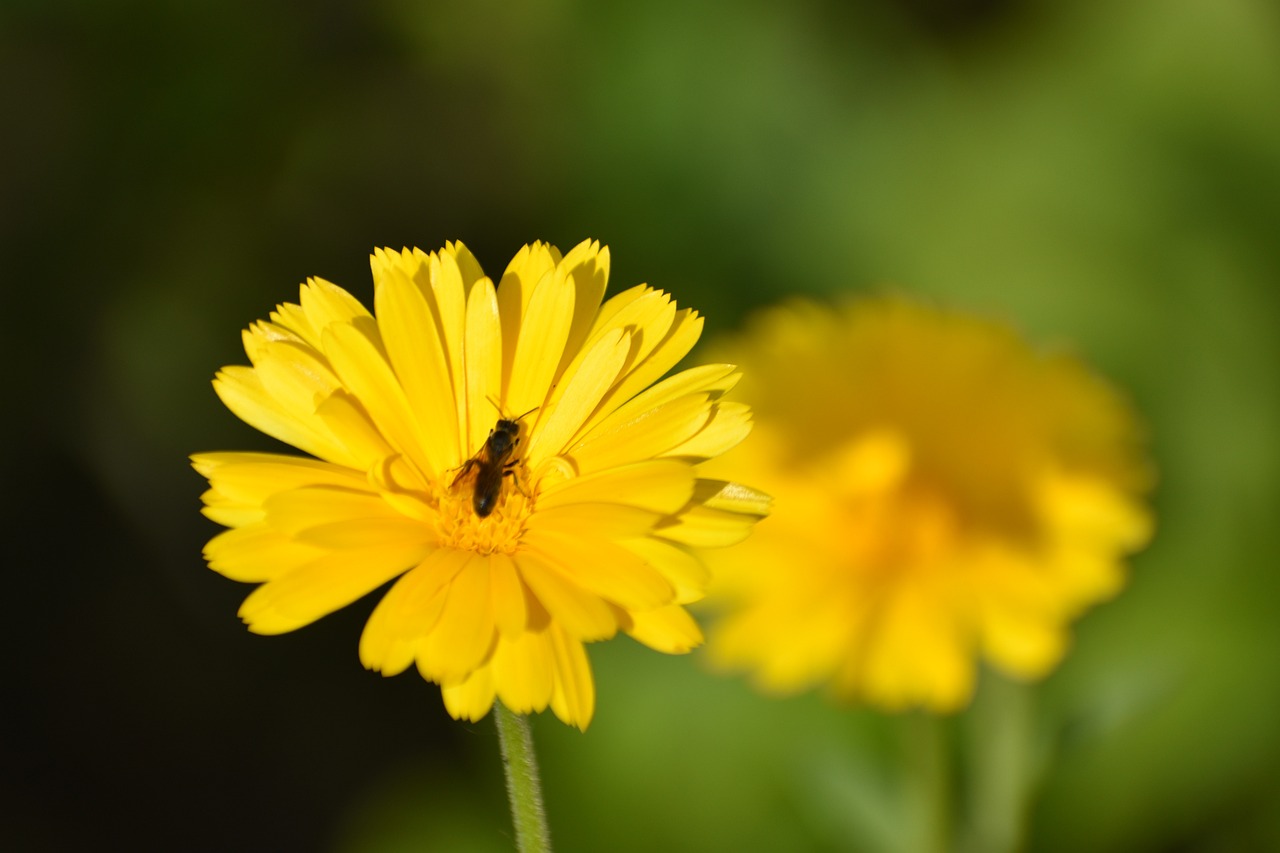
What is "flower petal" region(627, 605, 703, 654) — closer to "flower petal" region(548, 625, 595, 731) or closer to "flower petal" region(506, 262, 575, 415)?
"flower petal" region(548, 625, 595, 731)

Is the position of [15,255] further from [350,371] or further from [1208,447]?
[1208,447]

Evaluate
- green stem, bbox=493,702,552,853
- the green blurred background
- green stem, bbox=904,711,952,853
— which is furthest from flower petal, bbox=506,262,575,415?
the green blurred background

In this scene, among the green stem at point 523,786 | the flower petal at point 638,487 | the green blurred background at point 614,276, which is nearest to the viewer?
the green stem at point 523,786

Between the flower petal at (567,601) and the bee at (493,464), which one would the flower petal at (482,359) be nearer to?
the bee at (493,464)

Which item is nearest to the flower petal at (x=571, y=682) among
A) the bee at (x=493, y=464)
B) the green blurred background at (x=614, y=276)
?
the bee at (x=493, y=464)

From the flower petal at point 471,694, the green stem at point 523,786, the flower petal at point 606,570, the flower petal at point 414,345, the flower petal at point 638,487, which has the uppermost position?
the flower petal at point 414,345

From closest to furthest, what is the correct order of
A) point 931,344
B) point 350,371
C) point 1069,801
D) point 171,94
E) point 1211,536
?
point 350,371 < point 931,344 < point 1069,801 < point 1211,536 < point 171,94

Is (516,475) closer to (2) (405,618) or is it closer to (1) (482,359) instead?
(1) (482,359)

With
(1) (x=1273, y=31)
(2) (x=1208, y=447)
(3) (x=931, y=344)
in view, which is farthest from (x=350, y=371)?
(1) (x=1273, y=31)
